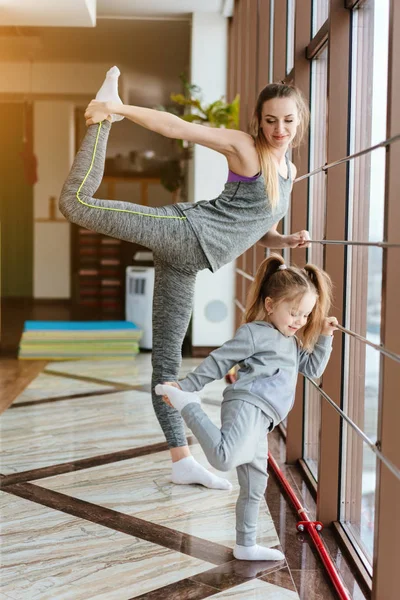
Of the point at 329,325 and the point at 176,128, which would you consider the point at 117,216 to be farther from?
the point at 329,325

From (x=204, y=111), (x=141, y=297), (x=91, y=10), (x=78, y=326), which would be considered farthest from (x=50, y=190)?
(x=204, y=111)

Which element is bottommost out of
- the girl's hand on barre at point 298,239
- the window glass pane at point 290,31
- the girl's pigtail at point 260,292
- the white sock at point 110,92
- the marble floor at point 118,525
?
the marble floor at point 118,525

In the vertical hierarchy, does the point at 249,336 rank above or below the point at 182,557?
above

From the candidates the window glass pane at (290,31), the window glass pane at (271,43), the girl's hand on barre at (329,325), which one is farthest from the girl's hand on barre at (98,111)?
the window glass pane at (271,43)

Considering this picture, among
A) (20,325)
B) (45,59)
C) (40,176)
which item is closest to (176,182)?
(20,325)

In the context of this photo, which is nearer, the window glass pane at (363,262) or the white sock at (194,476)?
the window glass pane at (363,262)

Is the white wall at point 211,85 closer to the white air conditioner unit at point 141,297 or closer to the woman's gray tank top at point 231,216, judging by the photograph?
the white air conditioner unit at point 141,297

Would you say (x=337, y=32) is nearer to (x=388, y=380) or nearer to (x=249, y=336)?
(x=249, y=336)

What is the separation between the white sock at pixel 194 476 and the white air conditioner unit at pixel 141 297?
299cm

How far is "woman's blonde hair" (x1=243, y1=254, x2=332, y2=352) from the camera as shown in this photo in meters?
1.74

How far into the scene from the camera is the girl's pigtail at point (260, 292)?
1.82 metres

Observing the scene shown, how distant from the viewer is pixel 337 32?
1928 millimetres

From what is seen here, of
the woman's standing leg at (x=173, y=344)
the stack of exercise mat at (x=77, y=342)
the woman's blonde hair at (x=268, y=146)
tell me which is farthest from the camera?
the stack of exercise mat at (x=77, y=342)

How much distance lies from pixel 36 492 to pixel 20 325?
4626 millimetres
